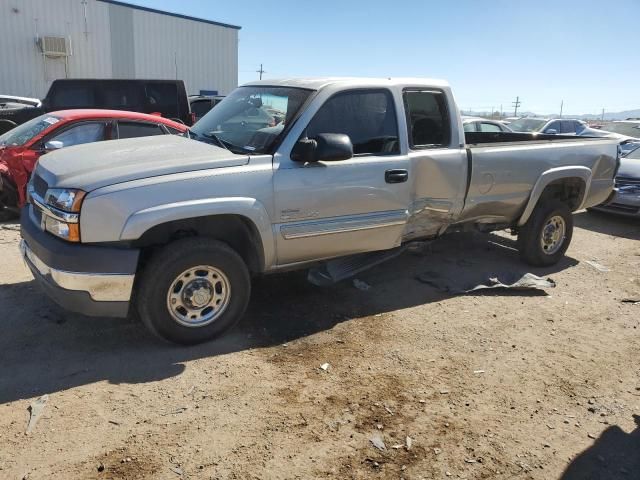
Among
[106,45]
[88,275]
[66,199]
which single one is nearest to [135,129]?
[66,199]

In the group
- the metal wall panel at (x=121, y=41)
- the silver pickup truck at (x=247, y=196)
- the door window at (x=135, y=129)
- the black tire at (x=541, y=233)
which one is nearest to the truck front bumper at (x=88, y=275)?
the silver pickup truck at (x=247, y=196)

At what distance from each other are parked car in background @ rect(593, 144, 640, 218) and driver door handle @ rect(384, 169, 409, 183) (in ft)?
20.0

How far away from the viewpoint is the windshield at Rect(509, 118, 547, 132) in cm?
1828

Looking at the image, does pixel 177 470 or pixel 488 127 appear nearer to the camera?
pixel 177 470

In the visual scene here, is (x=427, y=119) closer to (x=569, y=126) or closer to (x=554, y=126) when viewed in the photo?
(x=554, y=126)

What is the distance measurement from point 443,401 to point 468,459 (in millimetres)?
581

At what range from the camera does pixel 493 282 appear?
5.57 meters

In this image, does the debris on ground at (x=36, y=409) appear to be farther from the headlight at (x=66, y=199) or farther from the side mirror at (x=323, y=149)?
the side mirror at (x=323, y=149)

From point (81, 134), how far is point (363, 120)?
442cm

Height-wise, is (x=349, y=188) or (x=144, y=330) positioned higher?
(x=349, y=188)

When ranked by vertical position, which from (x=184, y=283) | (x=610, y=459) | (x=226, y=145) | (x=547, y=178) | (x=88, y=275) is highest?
(x=226, y=145)

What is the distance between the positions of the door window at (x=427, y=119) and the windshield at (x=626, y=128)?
48.4ft

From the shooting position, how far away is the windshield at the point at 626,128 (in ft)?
Result: 55.7

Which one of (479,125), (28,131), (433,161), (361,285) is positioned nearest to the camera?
(433,161)
